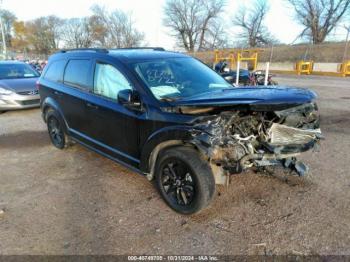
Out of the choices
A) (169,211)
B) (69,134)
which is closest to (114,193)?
(169,211)

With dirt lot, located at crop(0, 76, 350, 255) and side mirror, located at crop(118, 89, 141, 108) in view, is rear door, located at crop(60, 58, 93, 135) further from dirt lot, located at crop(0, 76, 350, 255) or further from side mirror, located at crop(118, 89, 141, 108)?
side mirror, located at crop(118, 89, 141, 108)

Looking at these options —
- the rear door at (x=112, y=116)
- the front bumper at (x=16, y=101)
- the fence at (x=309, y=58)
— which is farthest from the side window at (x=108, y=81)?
the fence at (x=309, y=58)

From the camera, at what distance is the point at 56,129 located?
18.5ft

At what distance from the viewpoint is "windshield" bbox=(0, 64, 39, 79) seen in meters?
9.80

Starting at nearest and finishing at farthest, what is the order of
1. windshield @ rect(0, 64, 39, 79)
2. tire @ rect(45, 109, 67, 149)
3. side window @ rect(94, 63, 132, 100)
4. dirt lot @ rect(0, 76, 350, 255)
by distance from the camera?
1. dirt lot @ rect(0, 76, 350, 255)
2. side window @ rect(94, 63, 132, 100)
3. tire @ rect(45, 109, 67, 149)
4. windshield @ rect(0, 64, 39, 79)

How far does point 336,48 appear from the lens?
28.3 m

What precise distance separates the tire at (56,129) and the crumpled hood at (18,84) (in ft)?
13.2

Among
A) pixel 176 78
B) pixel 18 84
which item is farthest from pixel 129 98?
pixel 18 84

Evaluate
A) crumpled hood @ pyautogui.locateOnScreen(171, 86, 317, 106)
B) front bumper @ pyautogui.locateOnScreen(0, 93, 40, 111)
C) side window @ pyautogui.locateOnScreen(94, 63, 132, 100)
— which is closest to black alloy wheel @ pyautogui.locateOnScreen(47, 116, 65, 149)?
side window @ pyautogui.locateOnScreen(94, 63, 132, 100)

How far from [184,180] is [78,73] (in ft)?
8.37

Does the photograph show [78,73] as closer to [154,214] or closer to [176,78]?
[176,78]

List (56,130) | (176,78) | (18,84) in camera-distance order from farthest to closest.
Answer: (18,84) → (56,130) → (176,78)

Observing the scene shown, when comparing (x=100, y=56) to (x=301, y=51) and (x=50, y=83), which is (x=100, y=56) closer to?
(x=50, y=83)

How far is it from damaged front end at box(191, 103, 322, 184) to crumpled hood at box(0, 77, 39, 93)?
7742 mm
